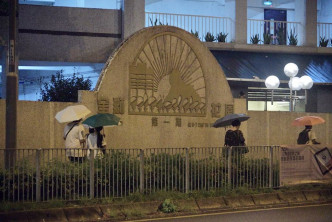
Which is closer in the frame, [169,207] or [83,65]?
[169,207]

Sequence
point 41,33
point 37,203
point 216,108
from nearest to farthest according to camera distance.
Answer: point 37,203, point 216,108, point 41,33

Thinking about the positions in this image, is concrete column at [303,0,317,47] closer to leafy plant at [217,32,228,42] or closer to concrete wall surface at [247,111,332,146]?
leafy plant at [217,32,228,42]

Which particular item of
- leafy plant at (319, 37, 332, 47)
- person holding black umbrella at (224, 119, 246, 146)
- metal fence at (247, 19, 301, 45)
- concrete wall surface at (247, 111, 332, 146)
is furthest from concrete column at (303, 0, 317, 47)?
person holding black umbrella at (224, 119, 246, 146)

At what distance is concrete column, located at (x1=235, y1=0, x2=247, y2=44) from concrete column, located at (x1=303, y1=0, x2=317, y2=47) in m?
3.28

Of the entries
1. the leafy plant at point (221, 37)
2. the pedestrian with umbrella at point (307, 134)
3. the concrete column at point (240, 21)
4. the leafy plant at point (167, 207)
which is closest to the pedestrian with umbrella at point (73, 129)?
the leafy plant at point (167, 207)

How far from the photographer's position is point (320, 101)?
29.5m

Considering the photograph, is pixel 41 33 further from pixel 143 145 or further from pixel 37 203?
pixel 37 203

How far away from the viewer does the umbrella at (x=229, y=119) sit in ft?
56.0

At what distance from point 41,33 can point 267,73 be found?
10.2m

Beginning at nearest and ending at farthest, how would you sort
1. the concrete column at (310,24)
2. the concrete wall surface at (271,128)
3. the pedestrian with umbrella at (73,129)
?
the pedestrian with umbrella at (73,129), the concrete wall surface at (271,128), the concrete column at (310,24)

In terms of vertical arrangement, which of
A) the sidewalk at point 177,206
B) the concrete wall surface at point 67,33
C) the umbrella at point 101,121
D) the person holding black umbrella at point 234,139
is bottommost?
the sidewalk at point 177,206

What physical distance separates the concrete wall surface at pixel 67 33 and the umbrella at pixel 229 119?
780 cm

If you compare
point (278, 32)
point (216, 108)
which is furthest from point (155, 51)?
point (278, 32)

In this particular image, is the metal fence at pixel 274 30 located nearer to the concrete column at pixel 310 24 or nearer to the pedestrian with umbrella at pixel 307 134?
the concrete column at pixel 310 24
